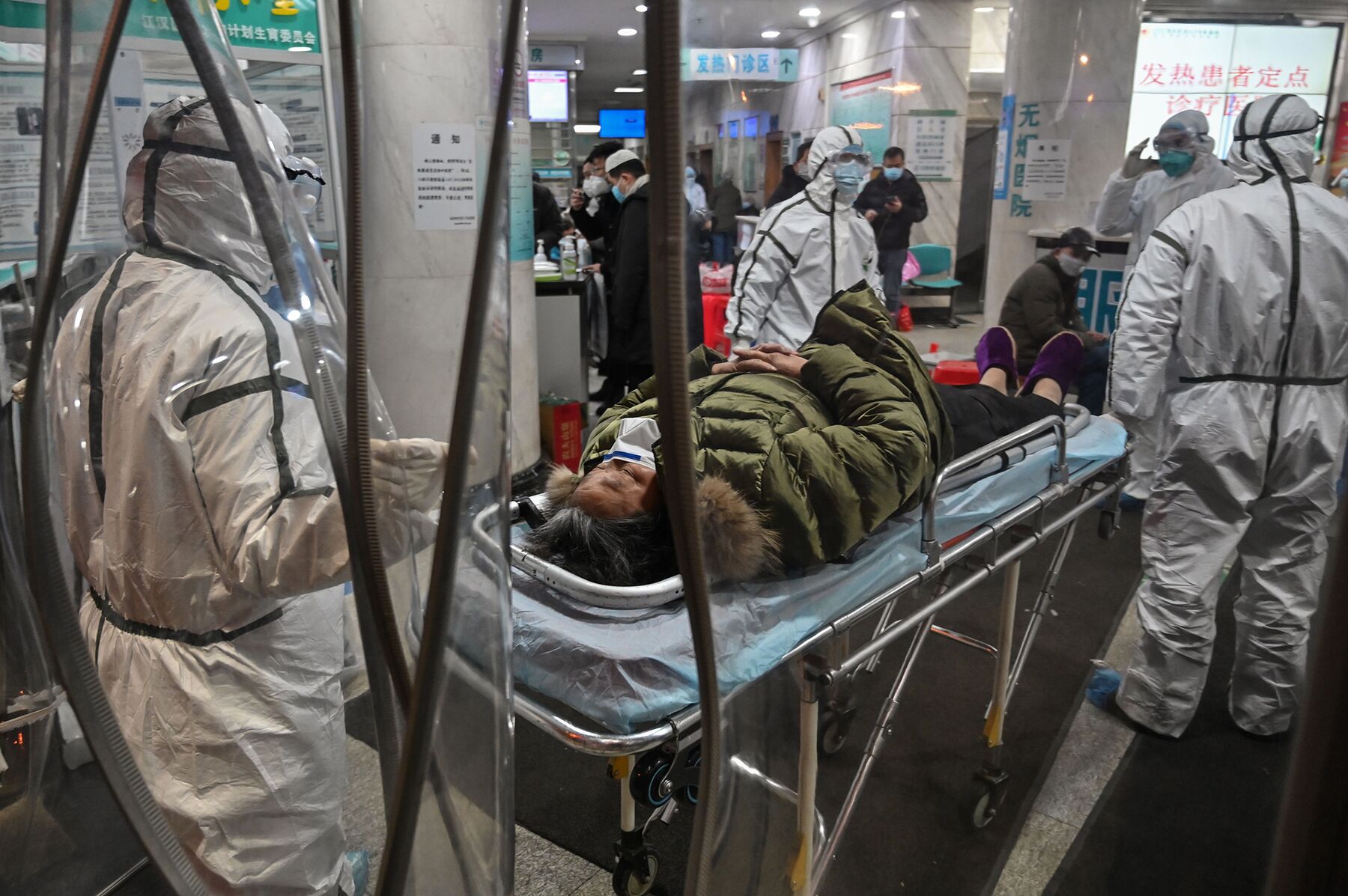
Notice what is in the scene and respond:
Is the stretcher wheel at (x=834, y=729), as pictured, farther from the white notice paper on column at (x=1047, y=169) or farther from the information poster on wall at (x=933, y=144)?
the information poster on wall at (x=933, y=144)

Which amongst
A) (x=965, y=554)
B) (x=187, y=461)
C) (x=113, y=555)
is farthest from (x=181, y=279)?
(x=965, y=554)

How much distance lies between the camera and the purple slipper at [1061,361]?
348 centimetres

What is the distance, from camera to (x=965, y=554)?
6.24 ft

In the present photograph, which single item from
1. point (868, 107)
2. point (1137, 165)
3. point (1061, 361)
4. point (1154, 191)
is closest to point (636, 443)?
point (1061, 361)

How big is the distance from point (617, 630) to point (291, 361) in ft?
2.23

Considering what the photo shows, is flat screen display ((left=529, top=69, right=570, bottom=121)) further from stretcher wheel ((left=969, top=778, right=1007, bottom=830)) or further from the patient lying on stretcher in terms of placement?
stretcher wheel ((left=969, top=778, right=1007, bottom=830))

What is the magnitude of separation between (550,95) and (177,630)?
31.5ft

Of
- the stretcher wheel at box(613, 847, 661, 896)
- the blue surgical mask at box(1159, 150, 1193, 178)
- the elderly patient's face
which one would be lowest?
the stretcher wheel at box(613, 847, 661, 896)

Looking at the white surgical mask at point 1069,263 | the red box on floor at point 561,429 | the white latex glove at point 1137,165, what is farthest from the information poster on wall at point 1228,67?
the red box on floor at point 561,429

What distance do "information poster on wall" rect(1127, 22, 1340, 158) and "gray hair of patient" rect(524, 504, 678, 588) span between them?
4.97 feet

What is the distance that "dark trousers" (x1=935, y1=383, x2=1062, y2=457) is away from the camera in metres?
2.68

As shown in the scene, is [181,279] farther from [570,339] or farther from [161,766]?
[570,339]

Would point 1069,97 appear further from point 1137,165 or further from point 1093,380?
point 1093,380

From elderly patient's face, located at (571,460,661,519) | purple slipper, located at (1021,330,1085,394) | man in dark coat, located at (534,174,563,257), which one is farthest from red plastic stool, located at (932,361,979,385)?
man in dark coat, located at (534,174,563,257)
